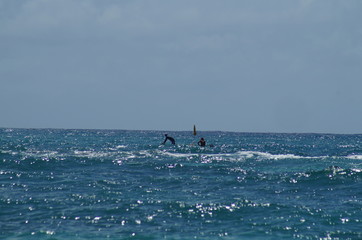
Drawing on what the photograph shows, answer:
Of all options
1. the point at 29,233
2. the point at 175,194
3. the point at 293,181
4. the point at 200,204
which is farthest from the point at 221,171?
the point at 29,233

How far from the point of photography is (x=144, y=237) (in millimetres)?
15938

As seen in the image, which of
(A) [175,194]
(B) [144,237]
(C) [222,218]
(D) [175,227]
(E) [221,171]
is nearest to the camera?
(B) [144,237]

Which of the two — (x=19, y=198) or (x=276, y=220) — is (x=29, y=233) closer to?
(x=19, y=198)

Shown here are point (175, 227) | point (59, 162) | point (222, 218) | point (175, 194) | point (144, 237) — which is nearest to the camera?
point (144, 237)

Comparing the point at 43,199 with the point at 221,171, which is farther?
the point at 221,171

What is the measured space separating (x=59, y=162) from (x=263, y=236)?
25.6 m

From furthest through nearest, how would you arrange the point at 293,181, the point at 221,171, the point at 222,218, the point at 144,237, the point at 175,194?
the point at 221,171, the point at 293,181, the point at 175,194, the point at 222,218, the point at 144,237

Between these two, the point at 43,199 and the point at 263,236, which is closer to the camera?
the point at 263,236

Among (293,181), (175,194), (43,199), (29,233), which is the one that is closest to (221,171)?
(293,181)

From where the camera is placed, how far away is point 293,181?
28.6 m

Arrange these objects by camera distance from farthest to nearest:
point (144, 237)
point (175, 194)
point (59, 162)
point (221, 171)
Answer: point (59, 162), point (221, 171), point (175, 194), point (144, 237)

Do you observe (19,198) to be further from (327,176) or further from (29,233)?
(327,176)

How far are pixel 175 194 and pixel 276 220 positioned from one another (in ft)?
22.8

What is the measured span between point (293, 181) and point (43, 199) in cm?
1438
